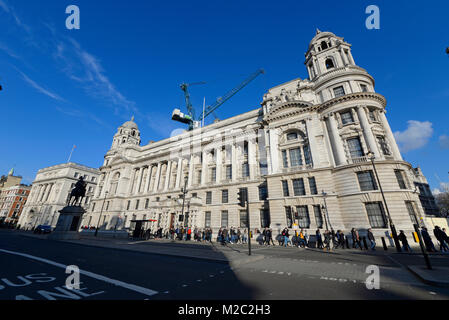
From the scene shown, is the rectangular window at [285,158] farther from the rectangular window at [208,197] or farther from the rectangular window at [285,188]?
the rectangular window at [208,197]

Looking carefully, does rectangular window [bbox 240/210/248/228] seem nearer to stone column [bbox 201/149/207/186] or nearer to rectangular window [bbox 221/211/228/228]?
rectangular window [bbox 221/211/228/228]

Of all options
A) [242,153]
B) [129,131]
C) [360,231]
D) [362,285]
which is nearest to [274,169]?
[242,153]

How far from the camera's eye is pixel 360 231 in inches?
794

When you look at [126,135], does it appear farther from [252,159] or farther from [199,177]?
[252,159]

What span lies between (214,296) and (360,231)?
21955 millimetres

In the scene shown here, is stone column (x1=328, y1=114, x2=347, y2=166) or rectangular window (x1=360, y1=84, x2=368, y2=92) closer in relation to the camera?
stone column (x1=328, y1=114, x2=347, y2=166)

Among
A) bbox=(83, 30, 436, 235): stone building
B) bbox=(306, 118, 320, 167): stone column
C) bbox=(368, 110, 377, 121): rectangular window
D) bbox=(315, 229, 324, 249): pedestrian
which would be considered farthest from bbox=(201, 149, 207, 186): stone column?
bbox=(368, 110, 377, 121): rectangular window

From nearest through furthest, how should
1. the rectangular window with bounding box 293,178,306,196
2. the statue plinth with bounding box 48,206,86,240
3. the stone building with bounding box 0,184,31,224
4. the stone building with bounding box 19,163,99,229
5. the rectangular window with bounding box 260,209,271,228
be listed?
the statue plinth with bounding box 48,206,86,240
the rectangular window with bounding box 293,178,306,196
the rectangular window with bounding box 260,209,271,228
the stone building with bounding box 19,163,99,229
the stone building with bounding box 0,184,31,224

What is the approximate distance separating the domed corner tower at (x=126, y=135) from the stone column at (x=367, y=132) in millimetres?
60702

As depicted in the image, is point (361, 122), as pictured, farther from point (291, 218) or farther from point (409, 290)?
point (409, 290)

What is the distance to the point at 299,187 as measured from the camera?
982 inches

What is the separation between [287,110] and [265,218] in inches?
670

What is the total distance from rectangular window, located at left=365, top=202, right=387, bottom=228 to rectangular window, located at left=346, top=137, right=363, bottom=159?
6.15m

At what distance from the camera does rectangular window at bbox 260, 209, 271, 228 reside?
2727 cm
